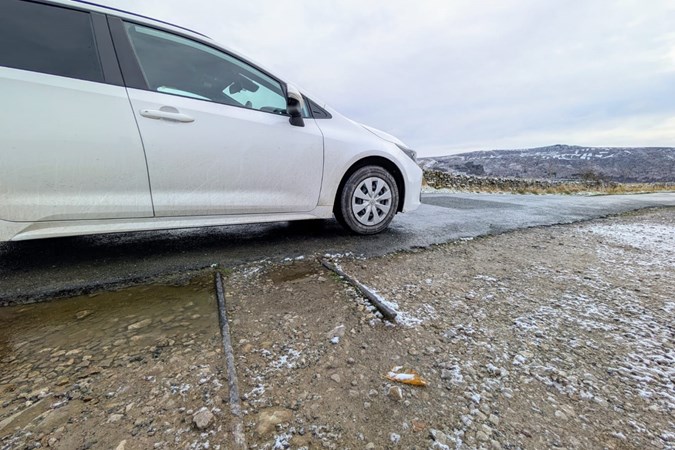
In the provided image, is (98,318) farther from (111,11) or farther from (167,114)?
(111,11)

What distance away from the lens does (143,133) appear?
2.02 meters

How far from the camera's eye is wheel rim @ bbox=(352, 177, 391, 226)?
9.65ft

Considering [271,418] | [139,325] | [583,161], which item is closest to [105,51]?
[139,325]

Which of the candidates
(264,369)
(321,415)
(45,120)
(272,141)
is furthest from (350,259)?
(45,120)

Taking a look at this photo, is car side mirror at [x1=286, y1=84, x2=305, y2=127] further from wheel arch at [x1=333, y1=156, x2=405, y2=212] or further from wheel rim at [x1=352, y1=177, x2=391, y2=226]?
wheel rim at [x1=352, y1=177, x2=391, y2=226]

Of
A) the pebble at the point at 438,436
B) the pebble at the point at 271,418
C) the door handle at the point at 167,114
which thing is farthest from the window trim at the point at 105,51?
the pebble at the point at 438,436

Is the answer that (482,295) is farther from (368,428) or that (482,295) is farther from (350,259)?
(368,428)

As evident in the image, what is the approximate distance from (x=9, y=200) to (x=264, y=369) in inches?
74.3

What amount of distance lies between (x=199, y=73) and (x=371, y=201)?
1795 millimetres

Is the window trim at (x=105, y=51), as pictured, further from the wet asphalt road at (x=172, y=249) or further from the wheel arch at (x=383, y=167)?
the wheel arch at (x=383, y=167)

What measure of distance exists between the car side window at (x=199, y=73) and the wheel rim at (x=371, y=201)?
993mm

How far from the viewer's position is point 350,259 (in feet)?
8.03

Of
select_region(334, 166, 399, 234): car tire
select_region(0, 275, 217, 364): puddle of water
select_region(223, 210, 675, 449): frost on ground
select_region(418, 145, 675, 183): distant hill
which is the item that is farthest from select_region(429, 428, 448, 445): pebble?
select_region(418, 145, 675, 183): distant hill

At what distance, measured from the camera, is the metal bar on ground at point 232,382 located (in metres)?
0.91
